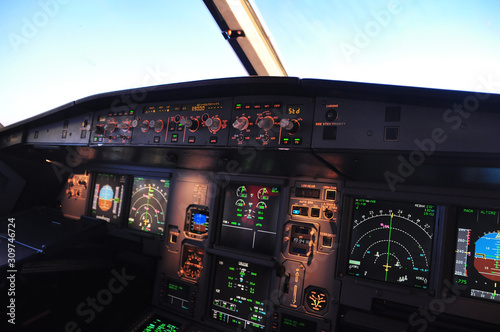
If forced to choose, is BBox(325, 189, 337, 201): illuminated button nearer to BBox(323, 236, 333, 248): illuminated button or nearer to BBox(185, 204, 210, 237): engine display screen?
BBox(323, 236, 333, 248): illuminated button

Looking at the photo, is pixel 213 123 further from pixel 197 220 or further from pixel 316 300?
pixel 316 300

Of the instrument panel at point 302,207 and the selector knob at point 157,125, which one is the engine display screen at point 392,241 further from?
the selector knob at point 157,125

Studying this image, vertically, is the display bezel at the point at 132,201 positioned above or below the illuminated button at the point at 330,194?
below

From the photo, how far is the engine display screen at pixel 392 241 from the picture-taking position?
2.02 metres

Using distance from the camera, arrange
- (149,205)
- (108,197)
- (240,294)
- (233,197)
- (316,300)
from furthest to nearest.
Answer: (108,197)
(149,205)
(233,197)
(240,294)
(316,300)

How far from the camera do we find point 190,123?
202 cm

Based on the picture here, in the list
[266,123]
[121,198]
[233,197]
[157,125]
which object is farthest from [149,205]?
[266,123]

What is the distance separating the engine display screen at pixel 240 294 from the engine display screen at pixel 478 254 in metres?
1.23

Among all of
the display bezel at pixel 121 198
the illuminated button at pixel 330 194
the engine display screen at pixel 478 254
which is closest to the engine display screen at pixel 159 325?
the display bezel at pixel 121 198

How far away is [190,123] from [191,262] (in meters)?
1.28

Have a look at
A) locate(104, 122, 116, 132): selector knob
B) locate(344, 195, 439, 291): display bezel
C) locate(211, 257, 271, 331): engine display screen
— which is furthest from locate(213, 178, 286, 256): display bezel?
locate(104, 122, 116, 132): selector knob

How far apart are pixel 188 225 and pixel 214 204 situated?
32 centimetres

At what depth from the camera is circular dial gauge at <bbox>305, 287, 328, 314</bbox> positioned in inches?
86.0

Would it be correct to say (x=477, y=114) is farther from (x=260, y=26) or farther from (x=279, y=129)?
(x=260, y=26)
